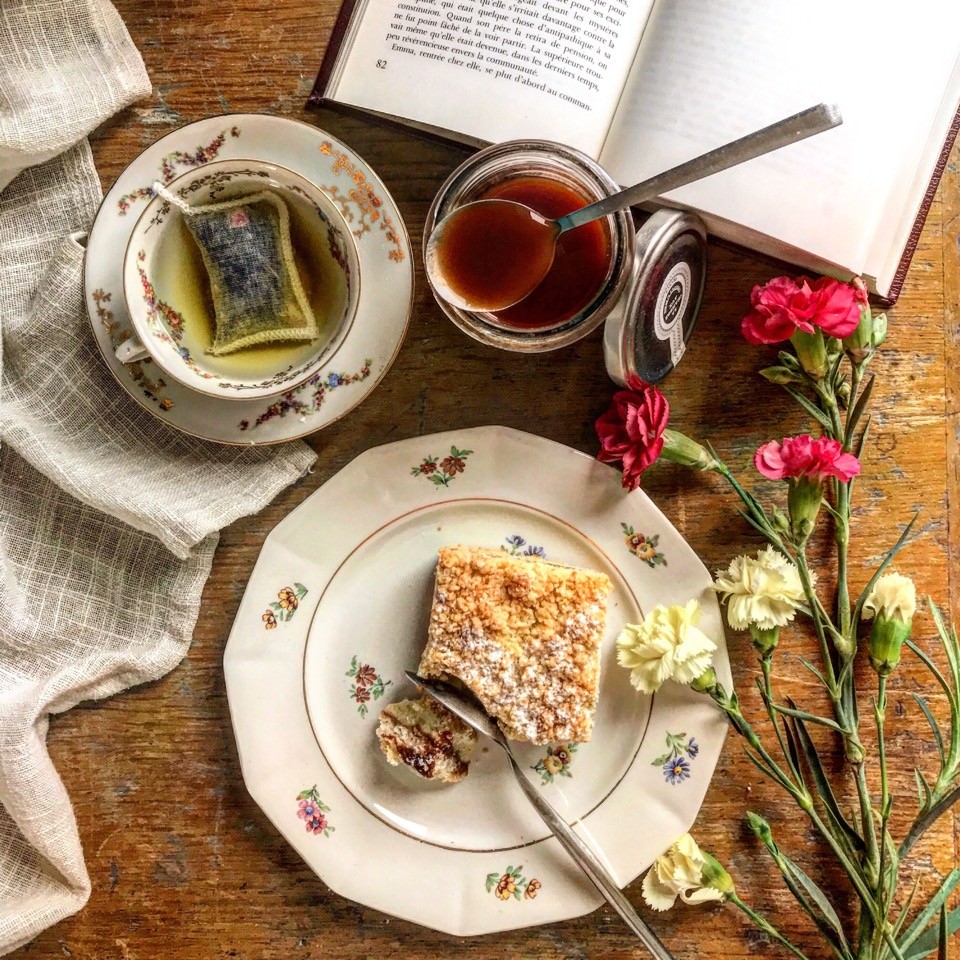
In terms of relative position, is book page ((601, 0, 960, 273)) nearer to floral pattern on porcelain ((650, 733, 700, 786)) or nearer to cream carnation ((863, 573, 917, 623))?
cream carnation ((863, 573, 917, 623))

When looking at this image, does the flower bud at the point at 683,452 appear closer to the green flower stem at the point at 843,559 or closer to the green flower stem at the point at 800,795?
the green flower stem at the point at 843,559

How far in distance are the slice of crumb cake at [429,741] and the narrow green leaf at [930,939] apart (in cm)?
77

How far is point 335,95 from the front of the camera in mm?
1419

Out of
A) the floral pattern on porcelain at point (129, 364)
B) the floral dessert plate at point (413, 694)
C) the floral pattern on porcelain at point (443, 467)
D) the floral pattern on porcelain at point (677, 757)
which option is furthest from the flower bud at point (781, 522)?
the floral pattern on porcelain at point (129, 364)

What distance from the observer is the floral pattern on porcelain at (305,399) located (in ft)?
4.68

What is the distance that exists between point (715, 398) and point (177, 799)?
1170mm

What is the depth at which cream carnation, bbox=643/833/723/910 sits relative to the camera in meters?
1.41

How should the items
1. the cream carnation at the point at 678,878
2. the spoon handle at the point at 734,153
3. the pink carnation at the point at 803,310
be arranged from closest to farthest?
the spoon handle at the point at 734,153 < the pink carnation at the point at 803,310 < the cream carnation at the point at 678,878

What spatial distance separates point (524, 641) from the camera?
141 centimetres

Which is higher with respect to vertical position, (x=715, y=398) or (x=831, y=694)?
(x=715, y=398)

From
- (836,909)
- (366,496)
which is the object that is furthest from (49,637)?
(836,909)

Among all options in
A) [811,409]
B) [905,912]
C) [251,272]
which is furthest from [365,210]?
[905,912]

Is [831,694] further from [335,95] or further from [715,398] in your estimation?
[335,95]

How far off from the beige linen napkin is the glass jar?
0.39 meters
